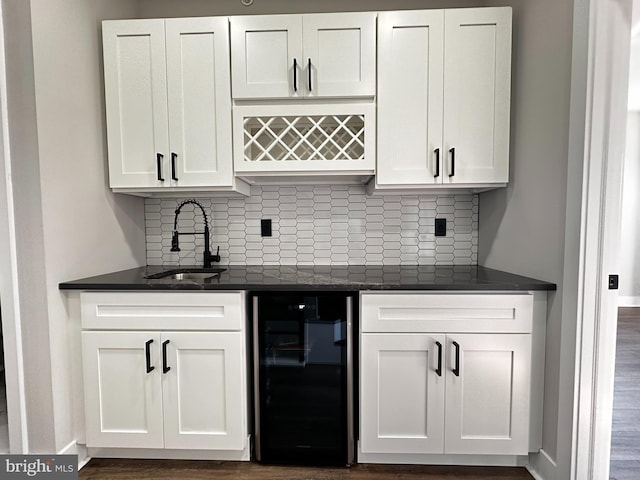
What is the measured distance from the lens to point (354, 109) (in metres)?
1.66

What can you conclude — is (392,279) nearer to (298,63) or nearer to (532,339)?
(532,339)

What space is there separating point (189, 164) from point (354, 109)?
0.94 m

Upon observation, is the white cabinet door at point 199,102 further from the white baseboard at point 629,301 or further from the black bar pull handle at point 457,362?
the white baseboard at point 629,301

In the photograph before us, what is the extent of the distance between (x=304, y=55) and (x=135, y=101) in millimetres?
938

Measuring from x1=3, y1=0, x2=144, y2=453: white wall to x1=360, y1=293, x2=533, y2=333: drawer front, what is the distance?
4.70 ft

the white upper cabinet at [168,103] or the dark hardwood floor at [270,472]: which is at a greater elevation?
the white upper cabinet at [168,103]

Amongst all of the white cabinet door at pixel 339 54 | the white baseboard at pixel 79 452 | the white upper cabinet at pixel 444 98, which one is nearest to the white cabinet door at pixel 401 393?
the white upper cabinet at pixel 444 98

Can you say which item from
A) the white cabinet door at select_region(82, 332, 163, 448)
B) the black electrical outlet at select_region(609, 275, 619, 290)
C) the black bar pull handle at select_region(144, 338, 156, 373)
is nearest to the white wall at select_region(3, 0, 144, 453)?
the white cabinet door at select_region(82, 332, 163, 448)

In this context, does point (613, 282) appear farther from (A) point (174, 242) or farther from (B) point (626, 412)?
(A) point (174, 242)

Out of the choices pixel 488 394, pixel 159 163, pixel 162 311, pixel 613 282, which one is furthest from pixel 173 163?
pixel 613 282

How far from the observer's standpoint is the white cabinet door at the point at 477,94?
1.60m

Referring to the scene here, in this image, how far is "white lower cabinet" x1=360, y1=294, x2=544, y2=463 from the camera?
1.44m

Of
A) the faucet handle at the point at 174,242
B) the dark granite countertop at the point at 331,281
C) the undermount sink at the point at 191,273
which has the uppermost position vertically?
the faucet handle at the point at 174,242

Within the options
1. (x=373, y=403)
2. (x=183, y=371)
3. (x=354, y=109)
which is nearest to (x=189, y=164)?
(x=354, y=109)
